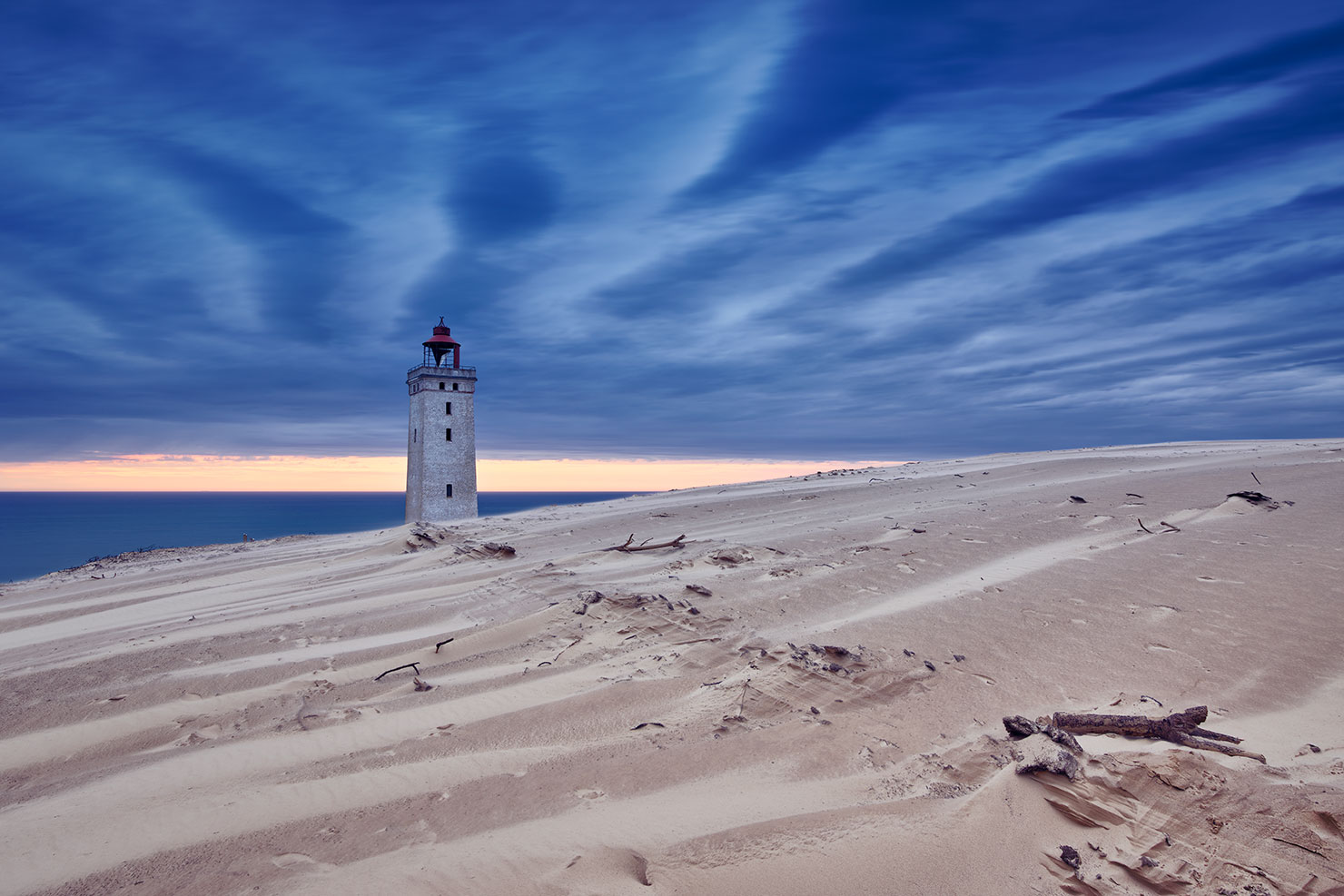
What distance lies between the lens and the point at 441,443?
30.6 meters

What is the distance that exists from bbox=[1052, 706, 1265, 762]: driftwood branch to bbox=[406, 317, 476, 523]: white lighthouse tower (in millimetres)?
29318

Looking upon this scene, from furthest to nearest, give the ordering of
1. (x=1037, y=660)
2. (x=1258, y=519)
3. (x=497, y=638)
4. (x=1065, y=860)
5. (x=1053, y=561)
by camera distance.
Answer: (x=1258, y=519), (x=1053, y=561), (x=497, y=638), (x=1037, y=660), (x=1065, y=860)

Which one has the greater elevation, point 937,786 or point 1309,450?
point 1309,450

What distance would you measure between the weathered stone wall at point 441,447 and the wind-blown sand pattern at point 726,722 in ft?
75.1

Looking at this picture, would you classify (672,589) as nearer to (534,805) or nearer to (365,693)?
(365,693)

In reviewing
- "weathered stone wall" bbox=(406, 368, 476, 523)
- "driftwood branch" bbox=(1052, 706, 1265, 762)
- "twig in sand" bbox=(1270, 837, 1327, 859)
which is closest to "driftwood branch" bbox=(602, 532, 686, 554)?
"driftwood branch" bbox=(1052, 706, 1265, 762)

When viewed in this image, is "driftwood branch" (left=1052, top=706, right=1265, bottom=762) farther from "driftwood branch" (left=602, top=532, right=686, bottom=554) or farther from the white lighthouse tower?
the white lighthouse tower

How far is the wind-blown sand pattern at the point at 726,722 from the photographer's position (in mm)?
2547

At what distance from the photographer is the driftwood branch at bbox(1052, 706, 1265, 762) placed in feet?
9.64

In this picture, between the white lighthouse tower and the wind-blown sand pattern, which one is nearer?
the wind-blown sand pattern

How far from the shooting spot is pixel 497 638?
535cm

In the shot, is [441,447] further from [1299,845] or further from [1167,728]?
[1299,845]

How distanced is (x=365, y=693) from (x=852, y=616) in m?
3.28

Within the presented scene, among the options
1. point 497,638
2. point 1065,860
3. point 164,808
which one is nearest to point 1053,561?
point 1065,860
